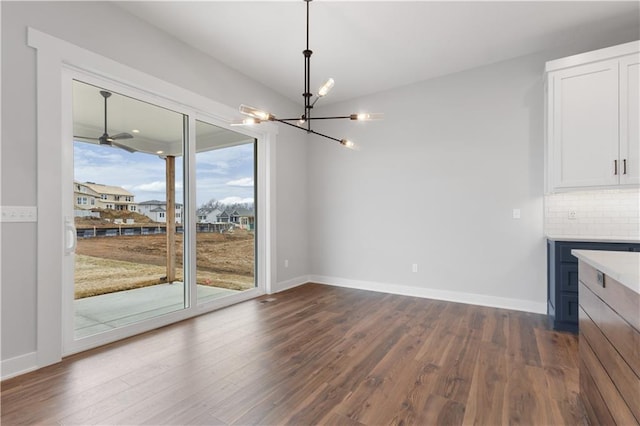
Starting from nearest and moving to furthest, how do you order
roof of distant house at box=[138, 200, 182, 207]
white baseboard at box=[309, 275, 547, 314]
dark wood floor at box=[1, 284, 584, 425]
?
dark wood floor at box=[1, 284, 584, 425] → roof of distant house at box=[138, 200, 182, 207] → white baseboard at box=[309, 275, 547, 314]

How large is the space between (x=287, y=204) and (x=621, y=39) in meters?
4.46

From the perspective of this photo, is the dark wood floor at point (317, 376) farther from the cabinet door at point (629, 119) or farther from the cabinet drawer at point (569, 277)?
the cabinet door at point (629, 119)

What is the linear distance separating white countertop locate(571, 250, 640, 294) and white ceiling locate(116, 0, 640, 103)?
2429mm

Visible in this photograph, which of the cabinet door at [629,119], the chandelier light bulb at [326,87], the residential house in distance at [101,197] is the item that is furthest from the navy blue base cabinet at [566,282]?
the residential house in distance at [101,197]

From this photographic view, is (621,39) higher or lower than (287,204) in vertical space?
higher

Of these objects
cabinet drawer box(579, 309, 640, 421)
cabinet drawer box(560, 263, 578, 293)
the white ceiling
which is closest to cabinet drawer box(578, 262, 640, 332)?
cabinet drawer box(579, 309, 640, 421)

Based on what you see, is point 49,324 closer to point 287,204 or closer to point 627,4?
point 287,204

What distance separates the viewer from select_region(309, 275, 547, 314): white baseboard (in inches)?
142

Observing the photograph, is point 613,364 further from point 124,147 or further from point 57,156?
point 124,147

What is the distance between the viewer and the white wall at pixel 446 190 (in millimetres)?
3625

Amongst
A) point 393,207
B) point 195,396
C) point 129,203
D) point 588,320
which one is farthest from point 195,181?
point 588,320

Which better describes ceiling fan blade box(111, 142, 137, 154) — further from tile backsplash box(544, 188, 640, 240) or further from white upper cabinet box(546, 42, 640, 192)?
tile backsplash box(544, 188, 640, 240)

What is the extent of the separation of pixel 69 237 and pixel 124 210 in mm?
552

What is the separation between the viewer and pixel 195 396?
1.91m
